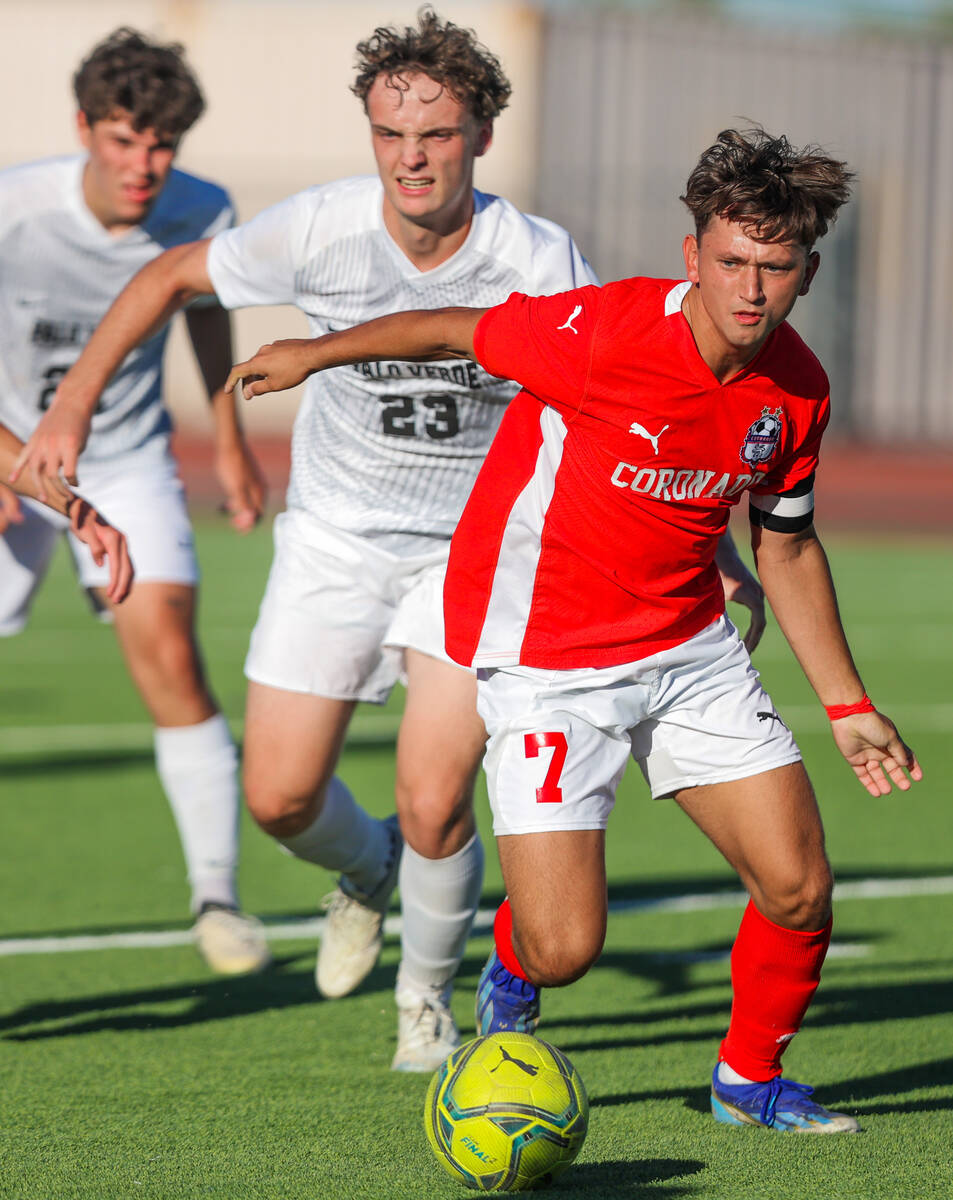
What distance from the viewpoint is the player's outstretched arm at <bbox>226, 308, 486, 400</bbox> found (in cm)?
376

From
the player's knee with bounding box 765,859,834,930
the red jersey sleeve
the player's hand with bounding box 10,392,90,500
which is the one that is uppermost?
the red jersey sleeve

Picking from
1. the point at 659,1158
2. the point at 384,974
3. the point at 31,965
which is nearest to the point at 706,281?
the point at 659,1158

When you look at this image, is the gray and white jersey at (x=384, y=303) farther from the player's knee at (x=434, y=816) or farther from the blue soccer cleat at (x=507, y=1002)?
the blue soccer cleat at (x=507, y=1002)

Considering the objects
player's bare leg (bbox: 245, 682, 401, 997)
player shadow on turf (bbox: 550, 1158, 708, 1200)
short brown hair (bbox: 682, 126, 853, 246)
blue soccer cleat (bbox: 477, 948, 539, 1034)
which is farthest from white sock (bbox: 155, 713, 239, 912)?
short brown hair (bbox: 682, 126, 853, 246)

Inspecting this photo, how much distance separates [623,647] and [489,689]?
34cm

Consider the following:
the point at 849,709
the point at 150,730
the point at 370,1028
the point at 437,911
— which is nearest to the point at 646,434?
the point at 849,709

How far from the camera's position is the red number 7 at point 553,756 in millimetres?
3730

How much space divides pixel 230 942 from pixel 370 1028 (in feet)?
2.33

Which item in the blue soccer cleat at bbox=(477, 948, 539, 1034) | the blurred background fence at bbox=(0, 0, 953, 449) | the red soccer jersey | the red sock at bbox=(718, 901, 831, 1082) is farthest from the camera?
the blurred background fence at bbox=(0, 0, 953, 449)

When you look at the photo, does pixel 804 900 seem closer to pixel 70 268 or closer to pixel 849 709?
pixel 849 709

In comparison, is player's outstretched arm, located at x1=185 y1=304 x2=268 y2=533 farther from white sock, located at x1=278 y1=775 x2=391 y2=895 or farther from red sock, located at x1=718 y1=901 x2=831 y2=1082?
red sock, located at x1=718 y1=901 x2=831 y2=1082

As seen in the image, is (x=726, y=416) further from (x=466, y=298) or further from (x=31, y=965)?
(x=31, y=965)

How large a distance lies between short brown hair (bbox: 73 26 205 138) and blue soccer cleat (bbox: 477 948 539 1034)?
2743mm

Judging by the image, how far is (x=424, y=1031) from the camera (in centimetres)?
444
